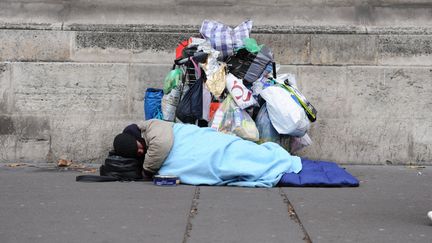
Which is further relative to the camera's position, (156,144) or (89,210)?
(156,144)

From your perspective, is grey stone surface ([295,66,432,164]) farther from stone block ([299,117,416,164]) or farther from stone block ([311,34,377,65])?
stone block ([311,34,377,65])

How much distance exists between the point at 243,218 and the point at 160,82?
10.3ft

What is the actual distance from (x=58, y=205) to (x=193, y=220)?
1.12 m

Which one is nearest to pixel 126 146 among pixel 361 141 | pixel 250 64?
pixel 250 64

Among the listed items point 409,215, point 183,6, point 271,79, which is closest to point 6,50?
point 183,6

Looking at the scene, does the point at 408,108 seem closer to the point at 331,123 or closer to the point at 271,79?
the point at 331,123

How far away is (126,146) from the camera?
21.5 feet

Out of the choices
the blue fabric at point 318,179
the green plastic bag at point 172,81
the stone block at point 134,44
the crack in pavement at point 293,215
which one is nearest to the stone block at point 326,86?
the blue fabric at point 318,179

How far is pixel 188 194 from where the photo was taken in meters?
5.98

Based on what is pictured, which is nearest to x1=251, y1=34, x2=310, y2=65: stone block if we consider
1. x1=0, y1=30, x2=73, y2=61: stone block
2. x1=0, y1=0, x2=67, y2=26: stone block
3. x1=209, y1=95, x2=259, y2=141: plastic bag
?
x1=209, y1=95, x2=259, y2=141: plastic bag

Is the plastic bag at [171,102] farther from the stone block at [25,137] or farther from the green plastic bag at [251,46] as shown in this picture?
the stone block at [25,137]

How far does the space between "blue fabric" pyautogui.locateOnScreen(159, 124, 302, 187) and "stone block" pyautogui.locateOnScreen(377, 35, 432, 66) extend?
193 centimetres

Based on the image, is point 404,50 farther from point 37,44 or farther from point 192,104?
point 37,44

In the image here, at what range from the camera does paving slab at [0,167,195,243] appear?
448 centimetres
